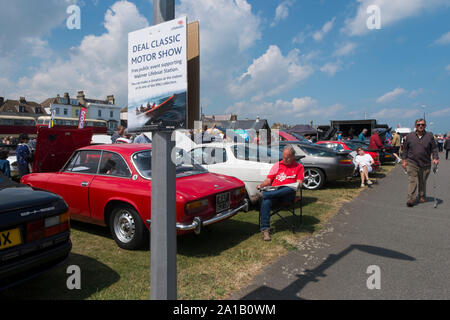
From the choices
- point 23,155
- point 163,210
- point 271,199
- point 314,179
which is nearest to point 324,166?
point 314,179

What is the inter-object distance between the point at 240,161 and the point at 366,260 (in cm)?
315

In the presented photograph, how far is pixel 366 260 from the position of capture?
3910 millimetres

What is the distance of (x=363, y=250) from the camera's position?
168 inches

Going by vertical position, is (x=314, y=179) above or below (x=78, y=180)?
below

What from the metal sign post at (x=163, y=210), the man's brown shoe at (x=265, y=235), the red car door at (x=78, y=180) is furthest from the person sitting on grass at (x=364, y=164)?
the metal sign post at (x=163, y=210)

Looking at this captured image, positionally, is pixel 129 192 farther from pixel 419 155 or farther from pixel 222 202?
pixel 419 155

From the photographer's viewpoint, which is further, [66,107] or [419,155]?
[66,107]

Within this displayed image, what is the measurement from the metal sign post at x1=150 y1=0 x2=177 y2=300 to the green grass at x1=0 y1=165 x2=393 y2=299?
40.1 inches

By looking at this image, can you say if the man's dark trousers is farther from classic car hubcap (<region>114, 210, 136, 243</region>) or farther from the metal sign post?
the metal sign post

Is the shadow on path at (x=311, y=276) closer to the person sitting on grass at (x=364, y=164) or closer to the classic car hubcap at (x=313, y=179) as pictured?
the classic car hubcap at (x=313, y=179)

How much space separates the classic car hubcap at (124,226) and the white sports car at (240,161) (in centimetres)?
252

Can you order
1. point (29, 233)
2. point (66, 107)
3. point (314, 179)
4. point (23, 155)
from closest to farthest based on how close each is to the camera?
point (29, 233)
point (23, 155)
point (314, 179)
point (66, 107)
